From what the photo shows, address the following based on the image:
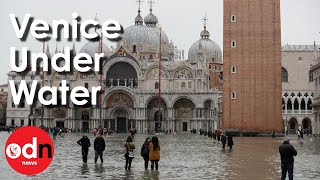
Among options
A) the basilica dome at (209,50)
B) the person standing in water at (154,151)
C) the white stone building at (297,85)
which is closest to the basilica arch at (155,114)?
the white stone building at (297,85)

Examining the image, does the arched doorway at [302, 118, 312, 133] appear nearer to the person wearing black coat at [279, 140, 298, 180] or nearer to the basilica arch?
the basilica arch

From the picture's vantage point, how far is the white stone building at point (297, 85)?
8956 cm

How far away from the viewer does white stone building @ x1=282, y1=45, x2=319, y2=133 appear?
89562mm

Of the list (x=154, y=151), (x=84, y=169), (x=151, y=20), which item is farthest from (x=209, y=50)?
(x=154, y=151)

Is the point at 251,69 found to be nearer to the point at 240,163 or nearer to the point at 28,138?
the point at 240,163

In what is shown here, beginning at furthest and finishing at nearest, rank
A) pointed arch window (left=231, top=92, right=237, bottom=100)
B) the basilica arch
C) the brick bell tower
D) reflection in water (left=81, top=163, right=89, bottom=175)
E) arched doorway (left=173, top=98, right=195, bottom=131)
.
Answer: arched doorway (left=173, top=98, right=195, bottom=131)
the basilica arch
pointed arch window (left=231, top=92, right=237, bottom=100)
the brick bell tower
reflection in water (left=81, top=163, right=89, bottom=175)

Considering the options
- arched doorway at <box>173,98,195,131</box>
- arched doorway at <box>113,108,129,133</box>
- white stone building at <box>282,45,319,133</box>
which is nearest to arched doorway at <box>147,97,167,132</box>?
arched doorway at <box>173,98,195,131</box>

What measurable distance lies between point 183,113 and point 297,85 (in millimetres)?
18286

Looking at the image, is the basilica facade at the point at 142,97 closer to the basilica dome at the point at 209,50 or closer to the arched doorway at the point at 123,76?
the arched doorway at the point at 123,76

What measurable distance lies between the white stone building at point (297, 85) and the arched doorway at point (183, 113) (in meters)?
14.3

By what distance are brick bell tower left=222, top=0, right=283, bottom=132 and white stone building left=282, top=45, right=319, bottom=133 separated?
27.6 m

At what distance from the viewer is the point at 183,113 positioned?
292ft

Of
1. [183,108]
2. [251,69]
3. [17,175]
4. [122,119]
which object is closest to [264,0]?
[251,69]

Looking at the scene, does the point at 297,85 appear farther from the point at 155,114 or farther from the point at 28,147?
the point at 28,147
